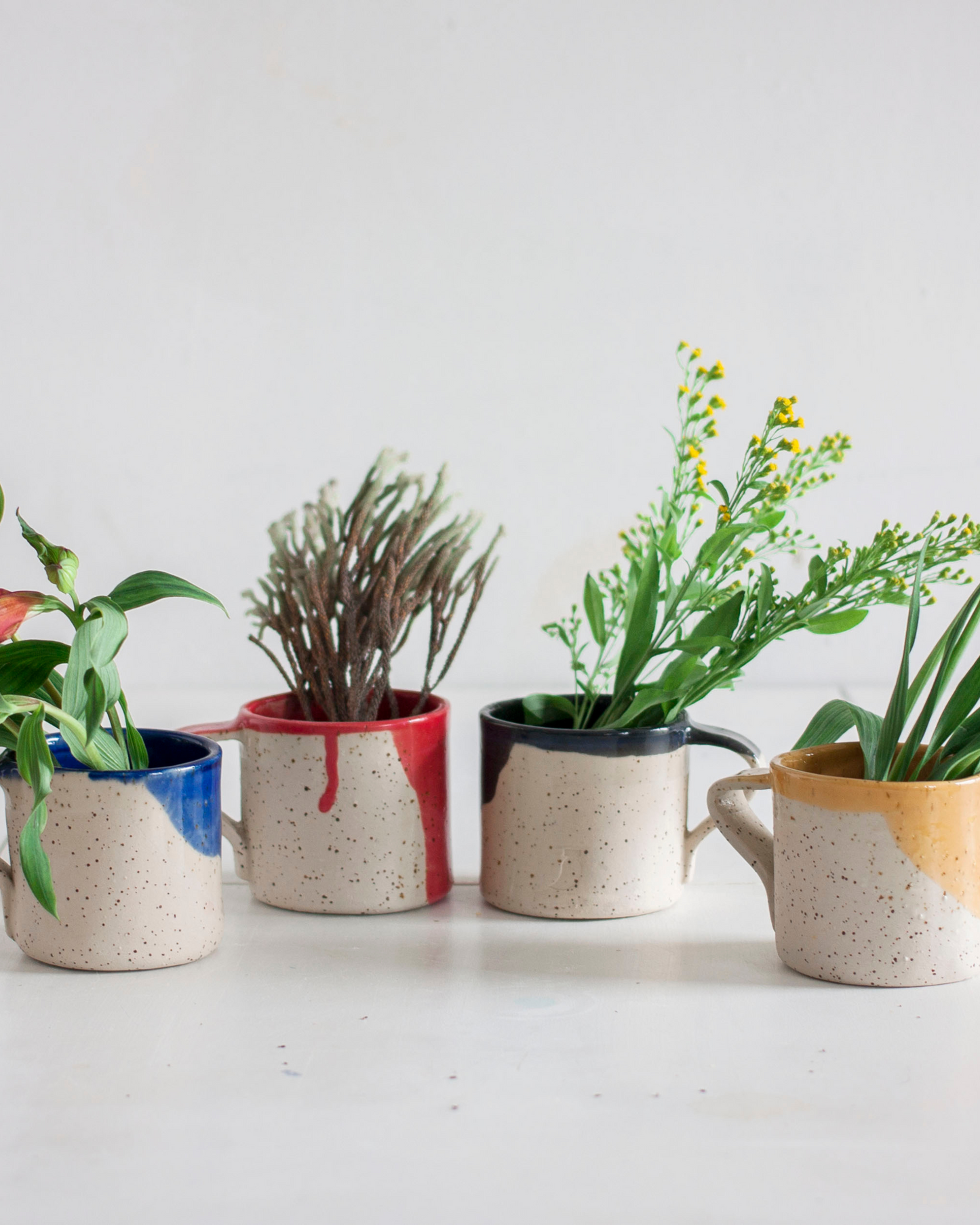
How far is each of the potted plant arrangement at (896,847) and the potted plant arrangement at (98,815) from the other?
0.23 metres

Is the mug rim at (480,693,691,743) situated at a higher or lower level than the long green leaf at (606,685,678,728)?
lower

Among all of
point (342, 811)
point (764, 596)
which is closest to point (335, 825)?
point (342, 811)

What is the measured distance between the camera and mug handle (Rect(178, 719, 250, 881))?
568 mm

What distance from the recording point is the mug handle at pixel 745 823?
0.53 meters

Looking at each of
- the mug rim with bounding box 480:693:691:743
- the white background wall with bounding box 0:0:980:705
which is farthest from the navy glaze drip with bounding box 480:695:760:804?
the white background wall with bounding box 0:0:980:705

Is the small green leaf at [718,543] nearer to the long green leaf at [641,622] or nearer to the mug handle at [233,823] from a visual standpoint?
the long green leaf at [641,622]

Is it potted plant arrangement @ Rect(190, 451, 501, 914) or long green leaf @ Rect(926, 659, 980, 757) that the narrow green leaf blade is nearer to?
long green leaf @ Rect(926, 659, 980, 757)

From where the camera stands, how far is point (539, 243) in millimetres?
1092

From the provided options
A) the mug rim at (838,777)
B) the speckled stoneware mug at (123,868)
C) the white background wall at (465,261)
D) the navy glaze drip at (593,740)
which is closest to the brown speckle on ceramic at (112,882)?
the speckled stoneware mug at (123,868)

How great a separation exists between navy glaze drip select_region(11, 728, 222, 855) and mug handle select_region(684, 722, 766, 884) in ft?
0.67

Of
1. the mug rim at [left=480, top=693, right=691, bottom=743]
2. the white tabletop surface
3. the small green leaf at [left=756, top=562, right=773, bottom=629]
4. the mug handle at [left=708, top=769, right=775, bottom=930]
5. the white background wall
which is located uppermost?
the white background wall

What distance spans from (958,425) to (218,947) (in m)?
0.86

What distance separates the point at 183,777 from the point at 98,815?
0.04m

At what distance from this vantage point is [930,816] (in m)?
0.47
